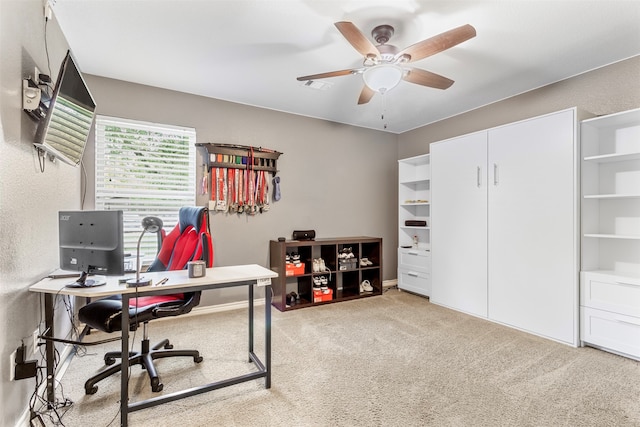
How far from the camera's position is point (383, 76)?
2.28m

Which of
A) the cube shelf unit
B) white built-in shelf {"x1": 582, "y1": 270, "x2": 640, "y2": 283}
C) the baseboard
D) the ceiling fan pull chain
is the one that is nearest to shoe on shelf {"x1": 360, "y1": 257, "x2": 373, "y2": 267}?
the cube shelf unit

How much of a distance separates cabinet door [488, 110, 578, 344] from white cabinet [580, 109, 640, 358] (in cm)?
12

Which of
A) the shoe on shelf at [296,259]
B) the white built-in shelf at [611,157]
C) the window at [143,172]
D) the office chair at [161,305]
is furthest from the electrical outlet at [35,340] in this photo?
the white built-in shelf at [611,157]

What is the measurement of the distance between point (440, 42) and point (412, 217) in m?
3.08

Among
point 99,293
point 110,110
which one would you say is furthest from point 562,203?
point 110,110

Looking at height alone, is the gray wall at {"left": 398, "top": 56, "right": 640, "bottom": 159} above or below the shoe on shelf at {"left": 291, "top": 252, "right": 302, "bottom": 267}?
above

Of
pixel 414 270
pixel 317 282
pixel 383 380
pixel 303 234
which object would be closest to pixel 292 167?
pixel 303 234

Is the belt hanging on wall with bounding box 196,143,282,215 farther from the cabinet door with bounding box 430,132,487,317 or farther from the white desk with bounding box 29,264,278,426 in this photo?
the cabinet door with bounding box 430,132,487,317

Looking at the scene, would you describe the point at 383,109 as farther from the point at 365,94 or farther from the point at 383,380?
the point at 383,380

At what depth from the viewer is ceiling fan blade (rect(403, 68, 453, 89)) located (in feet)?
7.68

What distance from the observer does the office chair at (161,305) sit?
190 centimetres

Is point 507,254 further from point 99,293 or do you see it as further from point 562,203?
point 99,293

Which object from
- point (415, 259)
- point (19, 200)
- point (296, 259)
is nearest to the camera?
point (19, 200)

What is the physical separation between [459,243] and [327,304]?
1798mm
